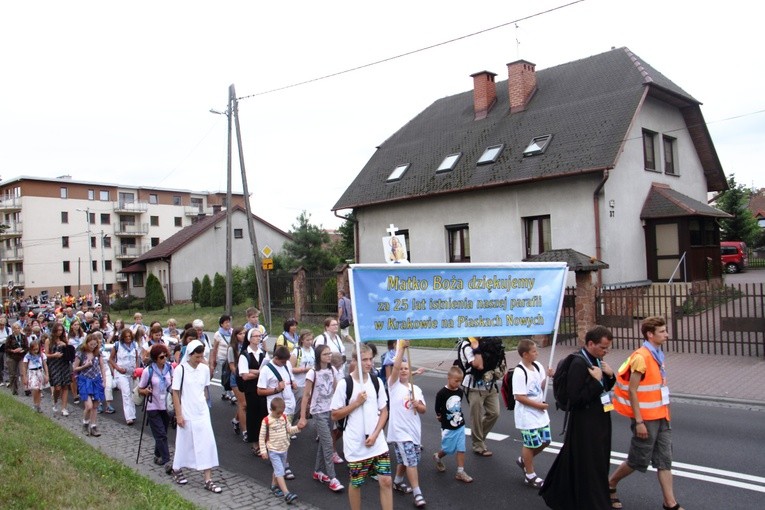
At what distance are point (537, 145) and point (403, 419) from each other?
1782 cm

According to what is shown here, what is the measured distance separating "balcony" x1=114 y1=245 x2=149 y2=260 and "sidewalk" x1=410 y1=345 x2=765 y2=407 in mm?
62566

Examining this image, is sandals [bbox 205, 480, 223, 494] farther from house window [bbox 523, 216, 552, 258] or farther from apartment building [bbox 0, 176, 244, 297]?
apartment building [bbox 0, 176, 244, 297]

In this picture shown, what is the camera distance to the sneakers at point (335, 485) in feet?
22.2

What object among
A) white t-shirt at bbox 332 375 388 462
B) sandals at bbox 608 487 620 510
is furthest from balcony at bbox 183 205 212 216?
sandals at bbox 608 487 620 510

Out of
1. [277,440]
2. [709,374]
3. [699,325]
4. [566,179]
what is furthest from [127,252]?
[277,440]

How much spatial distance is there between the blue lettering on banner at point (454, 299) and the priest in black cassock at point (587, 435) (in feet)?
3.35

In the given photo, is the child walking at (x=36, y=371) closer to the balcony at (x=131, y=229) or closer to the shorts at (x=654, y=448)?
the shorts at (x=654, y=448)

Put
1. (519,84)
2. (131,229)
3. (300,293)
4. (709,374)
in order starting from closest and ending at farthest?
1. (709,374)
2. (300,293)
3. (519,84)
4. (131,229)

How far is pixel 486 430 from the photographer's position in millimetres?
7660

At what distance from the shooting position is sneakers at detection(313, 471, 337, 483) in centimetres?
700

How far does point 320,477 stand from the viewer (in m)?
7.07

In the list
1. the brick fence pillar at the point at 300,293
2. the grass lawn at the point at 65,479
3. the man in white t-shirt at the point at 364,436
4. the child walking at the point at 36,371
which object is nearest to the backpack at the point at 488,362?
the man in white t-shirt at the point at 364,436

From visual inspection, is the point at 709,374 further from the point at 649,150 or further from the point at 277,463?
the point at 649,150

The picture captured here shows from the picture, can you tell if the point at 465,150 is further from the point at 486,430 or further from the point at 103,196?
the point at 103,196
